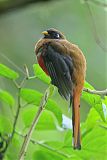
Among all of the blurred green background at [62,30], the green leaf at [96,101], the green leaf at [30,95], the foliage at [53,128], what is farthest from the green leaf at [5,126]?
the blurred green background at [62,30]

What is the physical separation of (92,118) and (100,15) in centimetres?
148

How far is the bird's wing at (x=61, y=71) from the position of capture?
1.03 meters

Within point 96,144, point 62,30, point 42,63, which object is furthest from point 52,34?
point 62,30

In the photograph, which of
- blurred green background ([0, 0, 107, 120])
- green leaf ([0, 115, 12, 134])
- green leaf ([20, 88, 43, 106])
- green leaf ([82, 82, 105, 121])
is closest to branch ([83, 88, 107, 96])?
green leaf ([82, 82, 105, 121])

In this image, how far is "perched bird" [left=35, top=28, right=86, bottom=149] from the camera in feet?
3.27

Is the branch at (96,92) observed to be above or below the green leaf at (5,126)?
above

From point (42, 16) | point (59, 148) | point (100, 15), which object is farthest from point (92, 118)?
point (100, 15)

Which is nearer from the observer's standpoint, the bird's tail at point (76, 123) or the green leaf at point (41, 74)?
the bird's tail at point (76, 123)

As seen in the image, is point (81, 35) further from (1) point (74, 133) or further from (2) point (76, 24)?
(1) point (74, 133)

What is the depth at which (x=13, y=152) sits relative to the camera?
4.04 ft

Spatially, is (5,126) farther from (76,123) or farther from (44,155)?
(76,123)

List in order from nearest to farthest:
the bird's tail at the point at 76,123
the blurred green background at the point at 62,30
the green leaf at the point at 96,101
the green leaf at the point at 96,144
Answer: the bird's tail at the point at 76,123
the green leaf at the point at 96,101
the green leaf at the point at 96,144
the blurred green background at the point at 62,30

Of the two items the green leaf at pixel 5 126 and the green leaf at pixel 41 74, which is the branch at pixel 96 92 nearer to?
the green leaf at pixel 41 74

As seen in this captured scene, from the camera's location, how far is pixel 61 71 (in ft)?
3.56
